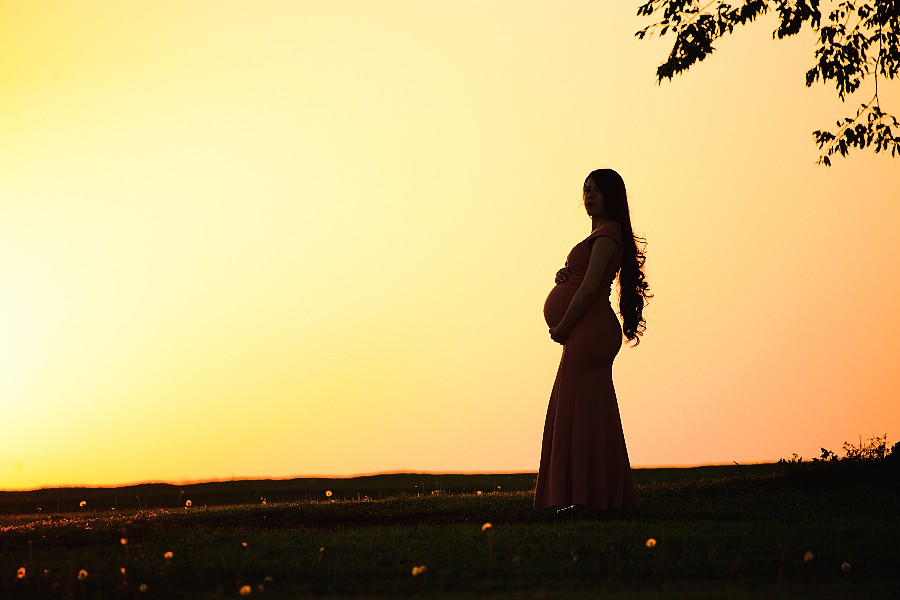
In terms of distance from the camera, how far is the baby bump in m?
11.2

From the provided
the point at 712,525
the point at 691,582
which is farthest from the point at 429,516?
the point at 691,582

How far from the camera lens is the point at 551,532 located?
9.64 meters

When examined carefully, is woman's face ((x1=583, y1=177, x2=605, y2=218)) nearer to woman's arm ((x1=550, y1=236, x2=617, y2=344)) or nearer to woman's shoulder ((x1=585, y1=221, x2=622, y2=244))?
woman's shoulder ((x1=585, y1=221, x2=622, y2=244))

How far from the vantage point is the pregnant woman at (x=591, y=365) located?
11062 millimetres

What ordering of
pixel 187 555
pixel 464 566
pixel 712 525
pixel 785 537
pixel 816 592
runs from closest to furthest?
pixel 816 592, pixel 464 566, pixel 187 555, pixel 785 537, pixel 712 525

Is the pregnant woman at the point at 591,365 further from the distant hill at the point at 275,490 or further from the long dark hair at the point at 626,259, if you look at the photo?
the distant hill at the point at 275,490

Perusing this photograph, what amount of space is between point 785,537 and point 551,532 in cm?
197

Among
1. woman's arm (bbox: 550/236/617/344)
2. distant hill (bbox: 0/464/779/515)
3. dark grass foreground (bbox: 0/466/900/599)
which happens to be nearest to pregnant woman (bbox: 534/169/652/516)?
woman's arm (bbox: 550/236/617/344)

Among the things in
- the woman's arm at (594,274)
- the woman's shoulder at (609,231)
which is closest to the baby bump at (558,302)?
the woman's arm at (594,274)

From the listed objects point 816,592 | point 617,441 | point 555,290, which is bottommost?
point 816,592

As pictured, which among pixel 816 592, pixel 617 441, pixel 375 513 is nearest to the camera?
pixel 816 592

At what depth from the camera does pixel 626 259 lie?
11.4 metres

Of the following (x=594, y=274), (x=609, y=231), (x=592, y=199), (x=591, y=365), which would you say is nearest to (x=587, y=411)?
(x=591, y=365)

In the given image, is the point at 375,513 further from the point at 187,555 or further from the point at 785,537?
the point at 785,537
